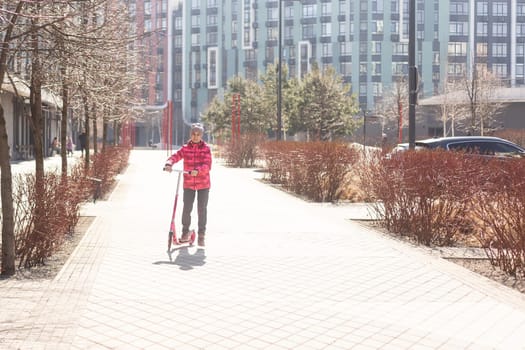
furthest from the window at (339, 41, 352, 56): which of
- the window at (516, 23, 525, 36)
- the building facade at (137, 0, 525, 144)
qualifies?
the window at (516, 23, 525, 36)

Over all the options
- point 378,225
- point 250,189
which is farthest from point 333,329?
point 250,189

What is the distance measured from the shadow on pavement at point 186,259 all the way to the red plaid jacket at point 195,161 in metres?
0.94

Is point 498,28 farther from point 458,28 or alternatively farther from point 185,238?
point 185,238

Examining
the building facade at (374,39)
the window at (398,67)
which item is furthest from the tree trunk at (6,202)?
the window at (398,67)

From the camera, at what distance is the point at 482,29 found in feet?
301

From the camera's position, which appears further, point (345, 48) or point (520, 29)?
point (520, 29)

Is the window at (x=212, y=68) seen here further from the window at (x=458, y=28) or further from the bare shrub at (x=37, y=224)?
the bare shrub at (x=37, y=224)

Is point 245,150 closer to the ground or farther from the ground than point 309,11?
closer to the ground

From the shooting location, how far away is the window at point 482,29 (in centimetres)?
9175

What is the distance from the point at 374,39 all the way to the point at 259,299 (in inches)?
3402

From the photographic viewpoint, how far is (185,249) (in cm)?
919

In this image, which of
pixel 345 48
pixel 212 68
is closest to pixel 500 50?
pixel 345 48

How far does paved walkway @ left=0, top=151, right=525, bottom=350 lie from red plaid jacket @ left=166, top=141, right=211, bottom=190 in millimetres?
855

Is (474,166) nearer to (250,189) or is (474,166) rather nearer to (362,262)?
(362,262)
